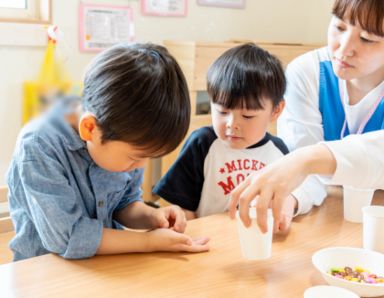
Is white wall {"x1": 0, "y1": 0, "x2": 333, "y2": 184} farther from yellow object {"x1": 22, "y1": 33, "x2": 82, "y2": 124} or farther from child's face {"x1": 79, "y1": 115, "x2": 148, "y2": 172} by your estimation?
yellow object {"x1": 22, "y1": 33, "x2": 82, "y2": 124}

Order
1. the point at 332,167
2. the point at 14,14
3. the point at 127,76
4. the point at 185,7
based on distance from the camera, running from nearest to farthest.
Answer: the point at 14,14 < the point at 127,76 < the point at 332,167 < the point at 185,7

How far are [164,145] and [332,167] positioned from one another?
358mm

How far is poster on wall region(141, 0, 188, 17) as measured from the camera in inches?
108

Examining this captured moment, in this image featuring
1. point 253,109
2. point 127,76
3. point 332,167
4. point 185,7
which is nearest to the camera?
point 127,76

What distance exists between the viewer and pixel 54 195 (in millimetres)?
826

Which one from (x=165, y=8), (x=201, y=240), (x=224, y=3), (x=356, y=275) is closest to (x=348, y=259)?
(x=356, y=275)

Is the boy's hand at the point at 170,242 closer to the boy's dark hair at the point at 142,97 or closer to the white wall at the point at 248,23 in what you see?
the boy's dark hair at the point at 142,97

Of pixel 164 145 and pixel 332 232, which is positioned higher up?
pixel 164 145

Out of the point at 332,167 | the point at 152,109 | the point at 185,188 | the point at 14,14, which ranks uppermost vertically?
the point at 14,14

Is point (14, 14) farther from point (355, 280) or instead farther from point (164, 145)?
point (355, 280)

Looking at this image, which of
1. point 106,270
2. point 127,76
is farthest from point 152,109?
point 106,270

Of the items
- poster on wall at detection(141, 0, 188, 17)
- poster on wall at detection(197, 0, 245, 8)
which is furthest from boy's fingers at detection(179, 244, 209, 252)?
poster on wall at detection(197, 0, 245, 8)

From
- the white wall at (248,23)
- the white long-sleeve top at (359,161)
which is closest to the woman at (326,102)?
the white long-sleeve top at (359,161)

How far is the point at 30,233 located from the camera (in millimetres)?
Answer: 935
